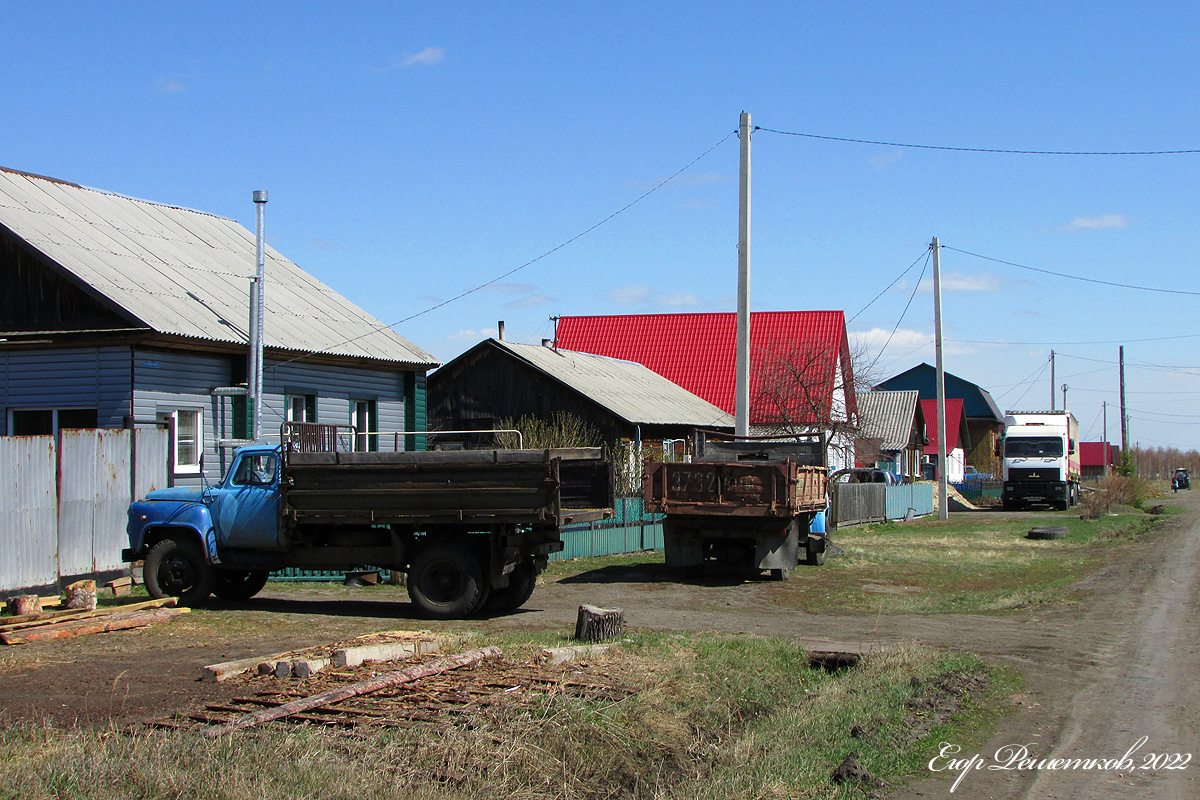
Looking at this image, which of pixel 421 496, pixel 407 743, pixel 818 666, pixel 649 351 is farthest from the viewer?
pixel 649 351

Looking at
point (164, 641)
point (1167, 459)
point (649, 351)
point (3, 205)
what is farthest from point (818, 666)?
point (1167, 459)

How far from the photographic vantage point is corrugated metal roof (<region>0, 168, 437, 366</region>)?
61.5 feet

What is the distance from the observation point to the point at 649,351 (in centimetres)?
4744

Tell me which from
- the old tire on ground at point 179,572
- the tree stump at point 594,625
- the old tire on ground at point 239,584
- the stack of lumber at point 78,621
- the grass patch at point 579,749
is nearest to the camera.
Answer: the grass patch at point 579,749

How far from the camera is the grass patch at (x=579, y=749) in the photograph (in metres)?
5.84

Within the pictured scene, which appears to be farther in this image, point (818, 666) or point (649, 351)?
point (649, 351)

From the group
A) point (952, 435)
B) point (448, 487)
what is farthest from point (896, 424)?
point (448, 487)

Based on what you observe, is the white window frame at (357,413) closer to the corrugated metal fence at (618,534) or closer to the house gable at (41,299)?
the corrugated metal fence at (618,534)

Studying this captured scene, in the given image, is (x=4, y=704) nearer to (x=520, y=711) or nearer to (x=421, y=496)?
(x=520, y=711)

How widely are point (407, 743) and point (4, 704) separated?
11.9 feet

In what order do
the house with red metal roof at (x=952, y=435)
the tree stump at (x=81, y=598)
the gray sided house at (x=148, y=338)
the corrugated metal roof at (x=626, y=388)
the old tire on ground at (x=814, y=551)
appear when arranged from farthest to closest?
the house with red metal roof at (x=952, y=435)
the corrugated metal roof at (x=626, y=388)
the old tire on ground at (x=814, y=551)
the gray sided house at (x=148, y=338)
the tree stump at (x=81, y=598)

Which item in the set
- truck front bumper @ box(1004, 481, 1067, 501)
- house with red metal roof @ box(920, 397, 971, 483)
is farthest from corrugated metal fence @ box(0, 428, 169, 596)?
house with red metal roof @ box(920, 397, 971, 483)

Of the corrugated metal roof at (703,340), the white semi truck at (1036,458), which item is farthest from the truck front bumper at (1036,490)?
the corrugated metal roof at (703,340)

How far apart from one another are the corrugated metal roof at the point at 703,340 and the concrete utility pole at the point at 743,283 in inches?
828
